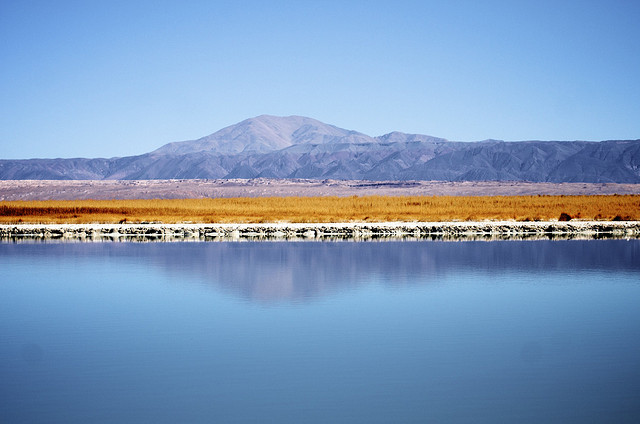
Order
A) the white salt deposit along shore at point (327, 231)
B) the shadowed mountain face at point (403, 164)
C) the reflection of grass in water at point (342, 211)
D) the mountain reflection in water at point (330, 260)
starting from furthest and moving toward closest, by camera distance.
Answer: the shadowed mountain face at point (403, 164)
the reflection of grass in water at point (342, 211)
the white salt deposit along shore at point (327, 231)
the mountain reflection in water at point (330, 260)

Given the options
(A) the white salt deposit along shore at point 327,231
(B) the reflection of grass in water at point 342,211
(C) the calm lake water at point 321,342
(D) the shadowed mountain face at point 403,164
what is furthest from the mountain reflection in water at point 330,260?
(D) the shadowed mountain face at point 403,164

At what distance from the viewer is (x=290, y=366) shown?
855 centimetres

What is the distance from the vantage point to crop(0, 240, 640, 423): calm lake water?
717 centimetres

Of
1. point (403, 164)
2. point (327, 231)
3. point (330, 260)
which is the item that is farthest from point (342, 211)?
point (403, 164)

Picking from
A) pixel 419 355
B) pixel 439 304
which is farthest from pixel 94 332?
pixel 439 304

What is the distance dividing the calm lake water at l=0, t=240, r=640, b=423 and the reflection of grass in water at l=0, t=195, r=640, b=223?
61.8 feet

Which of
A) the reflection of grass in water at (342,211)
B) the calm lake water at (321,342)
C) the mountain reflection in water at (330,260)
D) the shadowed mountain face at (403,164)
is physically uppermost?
the shadowed mountain face at (403,164)

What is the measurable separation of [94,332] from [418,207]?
35048 millimetres

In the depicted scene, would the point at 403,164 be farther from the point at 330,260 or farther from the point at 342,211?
the point at 330,260

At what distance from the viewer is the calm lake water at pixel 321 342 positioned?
23.5ft

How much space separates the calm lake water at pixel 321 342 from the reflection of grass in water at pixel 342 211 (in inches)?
741

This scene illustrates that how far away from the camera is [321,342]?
384 inches

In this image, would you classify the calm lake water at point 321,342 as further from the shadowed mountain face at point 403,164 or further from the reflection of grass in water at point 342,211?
the shadowed mountain face at point 403,164

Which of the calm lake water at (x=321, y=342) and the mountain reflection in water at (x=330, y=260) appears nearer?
the calm lake water at (x=321, y=342)
